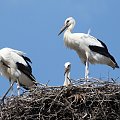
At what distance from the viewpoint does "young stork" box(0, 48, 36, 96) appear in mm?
15609

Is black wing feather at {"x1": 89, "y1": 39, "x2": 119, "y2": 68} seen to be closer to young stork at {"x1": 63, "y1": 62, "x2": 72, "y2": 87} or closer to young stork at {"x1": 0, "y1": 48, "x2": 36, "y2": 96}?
young stork at {"x1": 0, "y1": 48, "x2": 36, "y2": 96}

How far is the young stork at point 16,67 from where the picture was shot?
51.2 feet

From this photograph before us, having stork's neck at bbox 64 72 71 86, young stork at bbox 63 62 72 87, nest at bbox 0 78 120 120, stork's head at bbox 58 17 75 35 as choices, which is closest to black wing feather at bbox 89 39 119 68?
stork's head at bbox 58 17 75 35

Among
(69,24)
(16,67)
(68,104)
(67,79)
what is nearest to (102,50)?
(69,24)

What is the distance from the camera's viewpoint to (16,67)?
618 inches

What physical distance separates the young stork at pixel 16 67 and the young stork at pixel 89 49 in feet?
3.05

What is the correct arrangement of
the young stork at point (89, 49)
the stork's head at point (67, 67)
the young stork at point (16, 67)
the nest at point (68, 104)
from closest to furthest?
1. the nest at point (68, 104)
2. the stork's head at point (67, 67)
3. the young stork at point (89, 49)
4. the young stork at point (16, 67)

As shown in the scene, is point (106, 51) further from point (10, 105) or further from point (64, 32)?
point (10, 105)

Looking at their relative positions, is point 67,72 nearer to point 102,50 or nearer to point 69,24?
point 102,50

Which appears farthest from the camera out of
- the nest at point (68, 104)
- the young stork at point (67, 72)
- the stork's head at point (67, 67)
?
the stork's head at point (67, 67)

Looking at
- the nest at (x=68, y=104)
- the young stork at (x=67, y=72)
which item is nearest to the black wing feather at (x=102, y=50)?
the young stork at (x=67, y=72)

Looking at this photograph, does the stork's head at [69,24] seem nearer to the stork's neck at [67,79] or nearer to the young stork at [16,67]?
the young stork at [16,67]

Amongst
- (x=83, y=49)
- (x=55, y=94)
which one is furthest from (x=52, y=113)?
(x=83, y=49)

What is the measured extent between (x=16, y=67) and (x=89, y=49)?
145 cm
